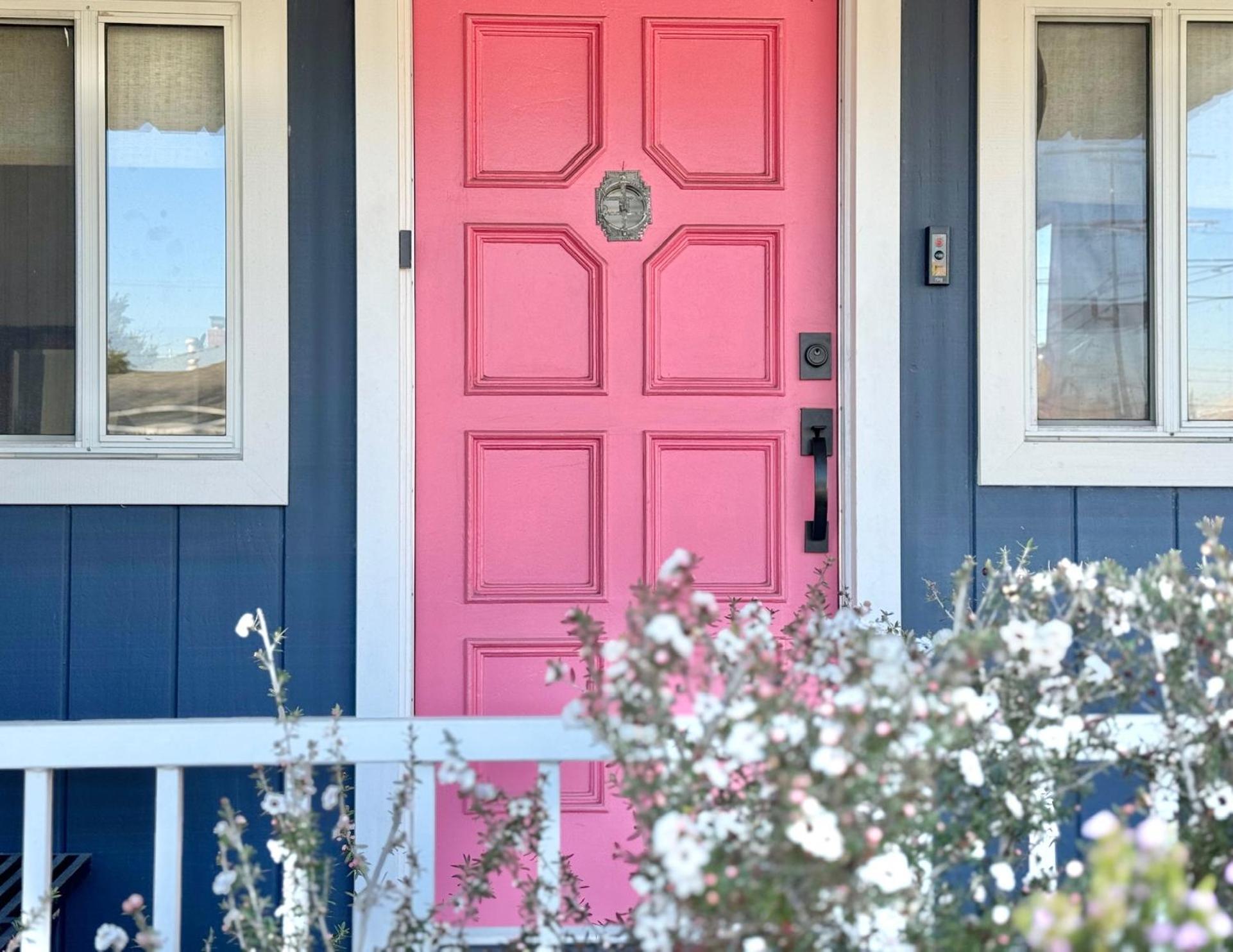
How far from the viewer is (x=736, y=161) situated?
2.60 m

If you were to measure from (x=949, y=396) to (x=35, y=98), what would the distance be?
211cm

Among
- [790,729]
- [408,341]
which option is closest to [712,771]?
[790,729]

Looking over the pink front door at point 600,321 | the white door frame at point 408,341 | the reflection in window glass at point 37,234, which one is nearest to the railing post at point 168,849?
the white door frame at point 408,341

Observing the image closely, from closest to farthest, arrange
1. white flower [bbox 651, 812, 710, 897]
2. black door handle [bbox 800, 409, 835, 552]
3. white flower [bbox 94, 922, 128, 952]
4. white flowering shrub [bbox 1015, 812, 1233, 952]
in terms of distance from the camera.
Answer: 1. white flowering shrub [bbox 1015, 812, 1233, 952]
2. white flower [bbox 651, 812, 710, 897]
3. white flower [bbox 94, 922, 128, 952]
4. black door handle [bbox 800, 409, 835, 552]

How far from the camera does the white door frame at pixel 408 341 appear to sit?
8.17ft

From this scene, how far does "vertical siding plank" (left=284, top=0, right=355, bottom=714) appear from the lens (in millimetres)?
2512

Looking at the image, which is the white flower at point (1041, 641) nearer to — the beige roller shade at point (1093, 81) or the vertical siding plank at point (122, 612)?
the beige roller shade at point (1093, 81)

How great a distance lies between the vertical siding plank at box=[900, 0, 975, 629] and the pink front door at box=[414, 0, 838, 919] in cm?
18

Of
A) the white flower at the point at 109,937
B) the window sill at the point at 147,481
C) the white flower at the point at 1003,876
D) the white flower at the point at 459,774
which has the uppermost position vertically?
the window sill at the point at 147,481

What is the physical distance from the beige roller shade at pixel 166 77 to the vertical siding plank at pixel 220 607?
87 centimetres

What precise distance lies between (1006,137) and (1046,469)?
74 cm

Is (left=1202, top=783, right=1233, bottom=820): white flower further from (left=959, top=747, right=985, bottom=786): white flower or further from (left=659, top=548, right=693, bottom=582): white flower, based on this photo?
(left=659, top=548, right=693, bottom=582): white flower

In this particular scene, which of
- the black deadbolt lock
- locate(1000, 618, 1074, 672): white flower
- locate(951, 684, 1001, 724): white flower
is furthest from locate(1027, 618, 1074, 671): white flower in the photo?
the black deadbolt lock

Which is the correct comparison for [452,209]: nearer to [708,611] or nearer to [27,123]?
[27,123]
